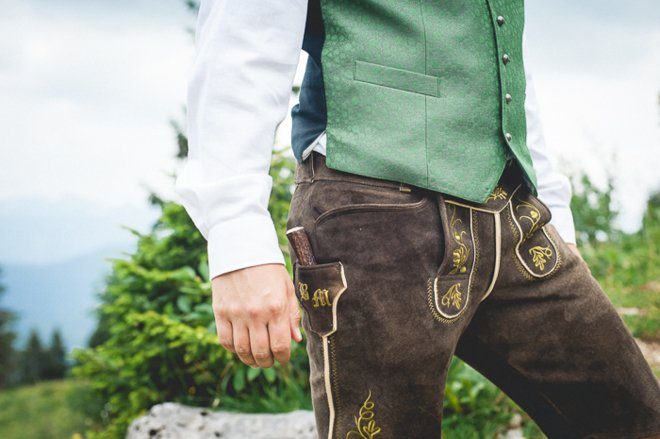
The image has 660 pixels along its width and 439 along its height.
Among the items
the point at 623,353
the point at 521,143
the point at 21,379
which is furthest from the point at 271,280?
the point at 21,379

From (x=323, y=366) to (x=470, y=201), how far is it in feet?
1.31

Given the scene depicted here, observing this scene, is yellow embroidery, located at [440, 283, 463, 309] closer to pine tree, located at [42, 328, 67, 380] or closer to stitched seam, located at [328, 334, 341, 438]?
stitched seam, located at [328, 334, 341, 438]

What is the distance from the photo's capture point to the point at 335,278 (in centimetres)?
104

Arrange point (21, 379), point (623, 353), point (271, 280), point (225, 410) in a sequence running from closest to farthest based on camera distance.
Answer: point (271, 280) → point (623, 353) → point (225, 410) → point (21, 379)

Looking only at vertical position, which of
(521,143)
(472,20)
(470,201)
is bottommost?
(470,201)

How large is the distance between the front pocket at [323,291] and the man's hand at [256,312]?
59 mm

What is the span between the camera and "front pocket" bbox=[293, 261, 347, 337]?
3.41 ft

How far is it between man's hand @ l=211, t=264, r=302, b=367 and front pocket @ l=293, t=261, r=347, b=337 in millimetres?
59

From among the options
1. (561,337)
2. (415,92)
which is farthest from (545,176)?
(415,92)

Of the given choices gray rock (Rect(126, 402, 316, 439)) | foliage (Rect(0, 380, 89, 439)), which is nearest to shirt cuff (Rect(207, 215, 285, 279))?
gray rock (Rect(126, 402, 316, 439))

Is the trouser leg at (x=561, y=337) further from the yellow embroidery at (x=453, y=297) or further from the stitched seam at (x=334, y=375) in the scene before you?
the stitched seam at (x=334, y=375)

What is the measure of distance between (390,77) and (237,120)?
28 cm

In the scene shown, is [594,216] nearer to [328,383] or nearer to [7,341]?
[328,383]

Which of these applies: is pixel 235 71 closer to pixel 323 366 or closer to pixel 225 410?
pixel 323 366
